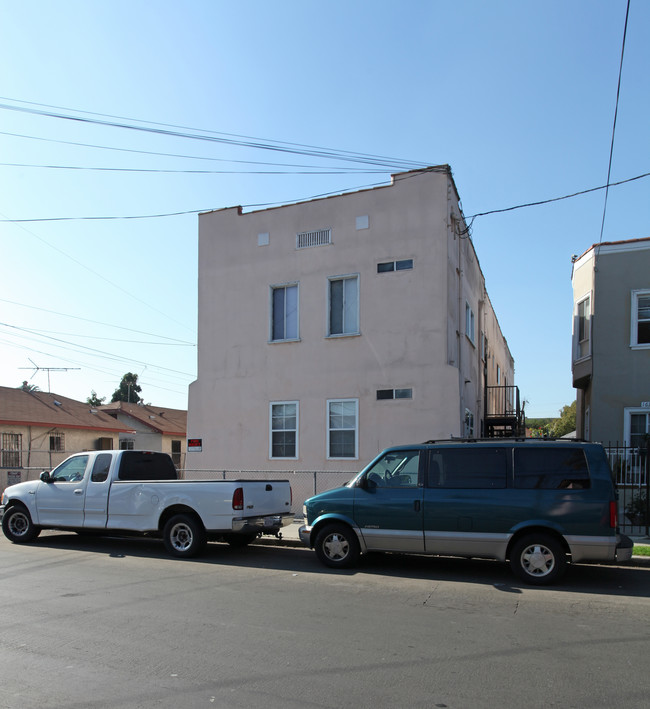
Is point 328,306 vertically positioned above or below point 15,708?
above

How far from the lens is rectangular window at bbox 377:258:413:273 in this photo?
15487mm

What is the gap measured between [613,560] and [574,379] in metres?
12.8

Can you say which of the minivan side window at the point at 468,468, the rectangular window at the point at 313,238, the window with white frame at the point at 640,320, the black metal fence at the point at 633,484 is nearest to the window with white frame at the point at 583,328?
the window with white frame at the point at 640,320

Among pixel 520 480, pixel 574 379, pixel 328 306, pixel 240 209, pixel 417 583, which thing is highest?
pixel 240 209

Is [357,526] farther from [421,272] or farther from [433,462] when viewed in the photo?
[421,272]

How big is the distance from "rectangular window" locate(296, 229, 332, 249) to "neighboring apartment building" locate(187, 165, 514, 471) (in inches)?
1.2

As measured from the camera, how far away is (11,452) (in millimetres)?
23984

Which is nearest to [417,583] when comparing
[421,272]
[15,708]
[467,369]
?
[15,708]

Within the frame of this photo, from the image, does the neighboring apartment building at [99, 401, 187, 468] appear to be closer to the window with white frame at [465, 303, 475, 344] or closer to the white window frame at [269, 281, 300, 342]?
the white window frame at [269, 281, 300, 342]

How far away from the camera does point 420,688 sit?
15.3ft

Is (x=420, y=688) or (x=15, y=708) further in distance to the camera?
(x=420, y=688)

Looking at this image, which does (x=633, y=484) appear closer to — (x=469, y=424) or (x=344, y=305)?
(x=469, y=424)

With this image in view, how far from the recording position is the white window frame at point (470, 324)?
1789 cm

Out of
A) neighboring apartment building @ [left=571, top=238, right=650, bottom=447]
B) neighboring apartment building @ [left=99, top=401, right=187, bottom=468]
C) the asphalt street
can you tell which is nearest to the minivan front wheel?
the asphalt street
